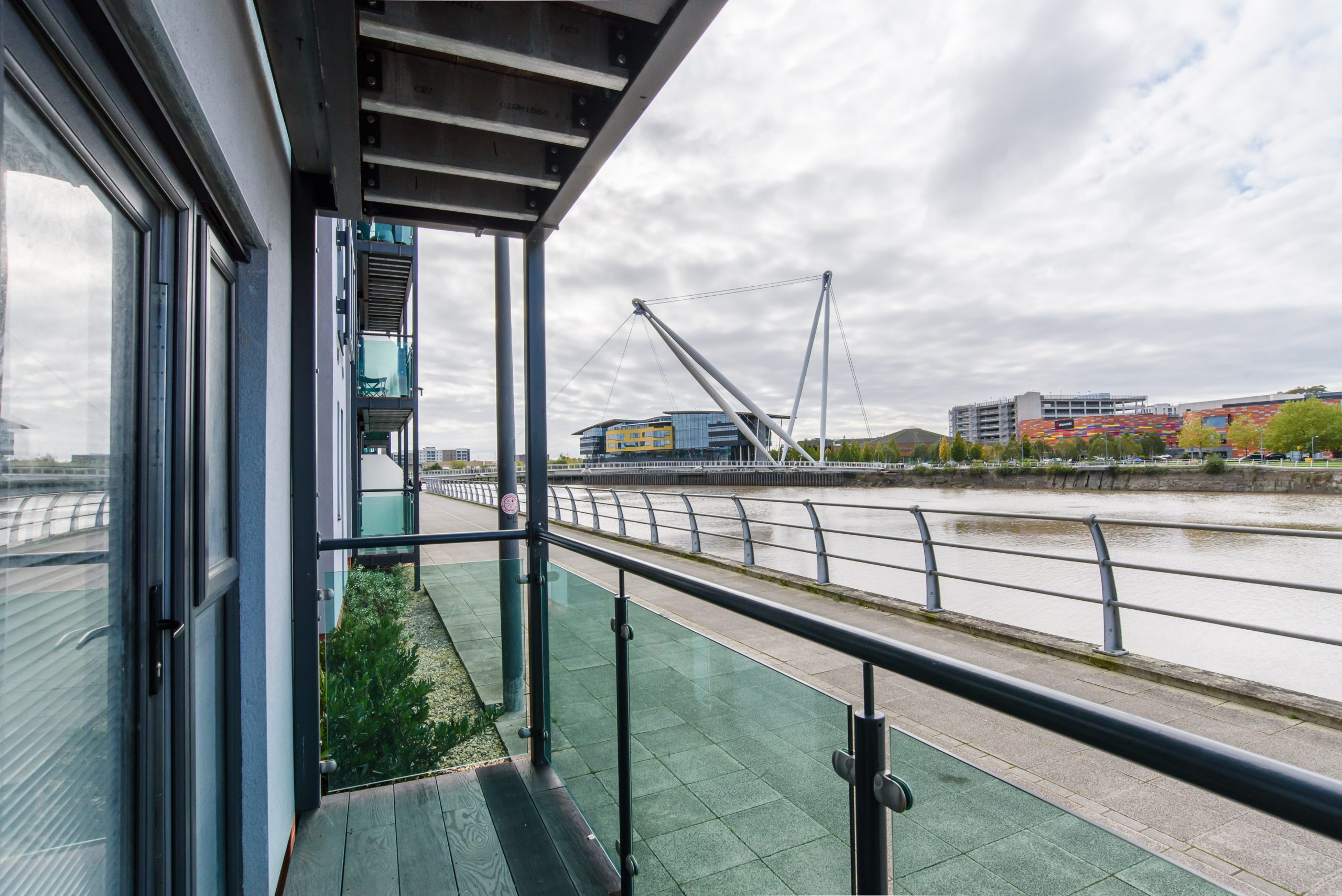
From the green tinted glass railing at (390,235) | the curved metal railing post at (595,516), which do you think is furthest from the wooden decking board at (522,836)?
the curved metal railing post at (595,516)

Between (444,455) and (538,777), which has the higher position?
(444,455)

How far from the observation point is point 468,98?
2127 mm

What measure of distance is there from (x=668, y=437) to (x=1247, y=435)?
4935cm

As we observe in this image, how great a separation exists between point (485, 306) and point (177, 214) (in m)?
31.5

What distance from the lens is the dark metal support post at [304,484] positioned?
2.48 metres

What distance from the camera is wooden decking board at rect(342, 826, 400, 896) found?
83.3 inches

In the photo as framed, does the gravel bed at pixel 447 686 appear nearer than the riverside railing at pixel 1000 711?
No

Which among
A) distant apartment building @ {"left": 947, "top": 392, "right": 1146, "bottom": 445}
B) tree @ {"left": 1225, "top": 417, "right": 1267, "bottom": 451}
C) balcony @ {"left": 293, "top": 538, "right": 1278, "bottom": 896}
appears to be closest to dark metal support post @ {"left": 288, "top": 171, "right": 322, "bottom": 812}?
balcony @ {"left": 293, "top": 538, "right": 1278, "bottom": 896}

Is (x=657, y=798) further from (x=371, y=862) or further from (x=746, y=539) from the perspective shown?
(x=746, y=539)

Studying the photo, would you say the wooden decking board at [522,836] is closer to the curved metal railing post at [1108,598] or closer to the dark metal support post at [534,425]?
the dark metal support post at [534,425]

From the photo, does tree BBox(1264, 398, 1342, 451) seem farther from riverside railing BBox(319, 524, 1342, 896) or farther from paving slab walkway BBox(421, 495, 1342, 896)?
riverside railing BBox(319, 524, 1342, 896)

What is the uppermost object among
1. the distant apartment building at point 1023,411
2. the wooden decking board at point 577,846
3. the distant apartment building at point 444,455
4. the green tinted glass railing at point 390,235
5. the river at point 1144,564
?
the distant apartment building at point 1023,411

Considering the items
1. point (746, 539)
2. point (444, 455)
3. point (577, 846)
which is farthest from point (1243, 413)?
point (444, 455)

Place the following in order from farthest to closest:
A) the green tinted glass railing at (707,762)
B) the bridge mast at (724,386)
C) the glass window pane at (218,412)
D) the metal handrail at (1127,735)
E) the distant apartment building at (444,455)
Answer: the distant apartment building at (444,455)
the bridge mast at (724,386)
the glass window pane at (218,412)
the green tinted glass railing at (707,762)
the metal handrail at (1127,735)
